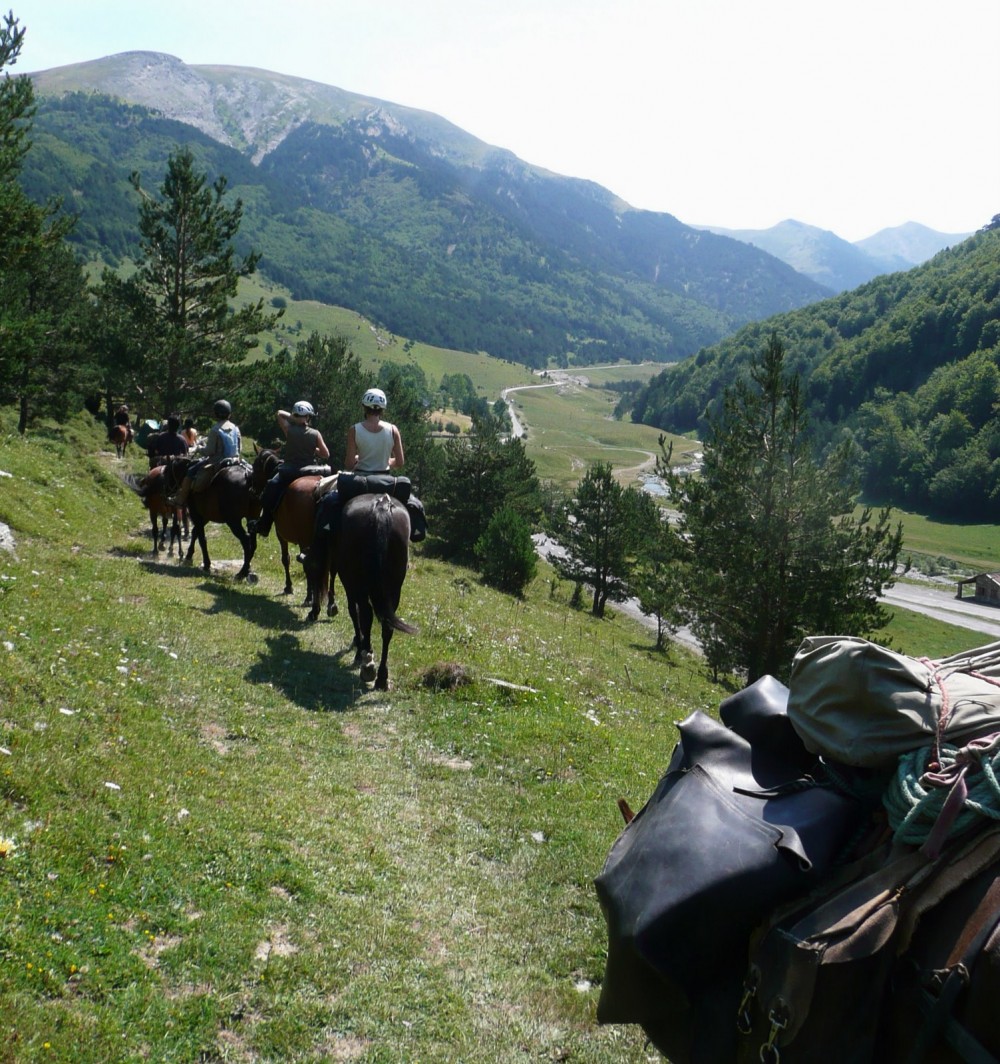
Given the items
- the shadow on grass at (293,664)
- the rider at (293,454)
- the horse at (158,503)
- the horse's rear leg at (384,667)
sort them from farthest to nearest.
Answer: the horse at (158,503) < the rider at (293,454) < the horse's rear leg at (384,667) < the shadow on grass at (293,664)

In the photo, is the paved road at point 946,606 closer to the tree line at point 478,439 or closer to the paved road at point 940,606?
the paved road at point 940,606

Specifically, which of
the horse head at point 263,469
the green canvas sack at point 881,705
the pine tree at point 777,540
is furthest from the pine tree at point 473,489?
the green canvas sack at point 881,705

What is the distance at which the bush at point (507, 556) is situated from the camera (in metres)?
48.2

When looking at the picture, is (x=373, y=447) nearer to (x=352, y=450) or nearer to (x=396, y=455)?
(x=352, y=450)

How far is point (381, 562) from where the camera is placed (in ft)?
42.6

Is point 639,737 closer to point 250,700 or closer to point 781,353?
point 250,700

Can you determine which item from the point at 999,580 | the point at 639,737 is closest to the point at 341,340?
the point at 639,737

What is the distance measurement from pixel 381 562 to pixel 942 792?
10254 millimetres

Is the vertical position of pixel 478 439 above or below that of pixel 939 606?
above

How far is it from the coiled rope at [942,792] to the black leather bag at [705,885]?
338mm

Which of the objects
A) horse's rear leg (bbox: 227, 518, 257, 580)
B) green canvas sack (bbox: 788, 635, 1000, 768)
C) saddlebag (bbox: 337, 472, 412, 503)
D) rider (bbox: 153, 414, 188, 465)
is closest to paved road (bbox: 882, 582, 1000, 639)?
rider (bbox: 153, 414, 188, 465)

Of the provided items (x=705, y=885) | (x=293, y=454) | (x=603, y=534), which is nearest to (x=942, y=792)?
(x=705, y=885)

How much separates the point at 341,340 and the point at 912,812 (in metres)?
67.8

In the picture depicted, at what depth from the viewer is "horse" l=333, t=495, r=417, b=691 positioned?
42.7 feet
